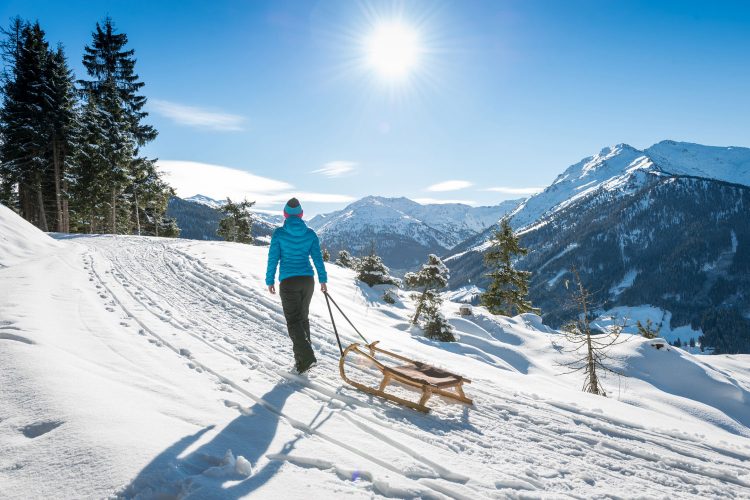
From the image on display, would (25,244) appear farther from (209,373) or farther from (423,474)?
(423,474)

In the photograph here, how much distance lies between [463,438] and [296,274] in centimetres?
329

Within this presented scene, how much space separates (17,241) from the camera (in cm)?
1392

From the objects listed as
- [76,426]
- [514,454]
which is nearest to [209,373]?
[76,426]

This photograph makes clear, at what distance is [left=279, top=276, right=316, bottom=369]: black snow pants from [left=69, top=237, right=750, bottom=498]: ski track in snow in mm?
374

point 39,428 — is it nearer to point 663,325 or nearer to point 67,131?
point 67,131

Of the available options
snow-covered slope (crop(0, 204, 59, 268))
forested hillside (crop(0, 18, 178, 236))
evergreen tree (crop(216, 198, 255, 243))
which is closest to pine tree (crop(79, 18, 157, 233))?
forested hillside (crop(0, 18, 178, 236))

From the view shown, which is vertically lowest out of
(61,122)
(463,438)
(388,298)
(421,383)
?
(388,298)

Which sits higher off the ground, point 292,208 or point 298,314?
point 292,208

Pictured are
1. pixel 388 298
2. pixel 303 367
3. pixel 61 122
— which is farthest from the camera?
pixel 61 122

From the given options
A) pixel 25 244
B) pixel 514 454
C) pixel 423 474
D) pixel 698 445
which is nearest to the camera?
pixel 423 474

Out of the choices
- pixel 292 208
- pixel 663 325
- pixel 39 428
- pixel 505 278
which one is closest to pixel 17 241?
pixel 292 208

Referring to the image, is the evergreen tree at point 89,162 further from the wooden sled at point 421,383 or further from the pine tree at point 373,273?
the wooden sled at point 421,383

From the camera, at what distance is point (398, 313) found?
75.8 feet

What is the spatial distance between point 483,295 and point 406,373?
32.0 metres
